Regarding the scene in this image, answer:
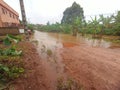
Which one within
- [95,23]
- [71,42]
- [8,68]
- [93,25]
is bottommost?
[71,42]

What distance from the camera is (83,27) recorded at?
939 inches

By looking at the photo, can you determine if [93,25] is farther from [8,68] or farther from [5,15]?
[8,68]

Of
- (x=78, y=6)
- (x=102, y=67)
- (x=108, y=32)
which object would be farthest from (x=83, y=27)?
(x=102, y=67)

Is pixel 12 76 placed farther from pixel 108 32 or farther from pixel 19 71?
pixel 108 32

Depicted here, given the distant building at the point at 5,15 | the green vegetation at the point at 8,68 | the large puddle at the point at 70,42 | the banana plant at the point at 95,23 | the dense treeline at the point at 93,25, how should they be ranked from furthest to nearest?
the banana plant at the point at 95,23 < the dense treeline at the point at 93,25 < the distant building at the point at 5,15 < the large puddle at the point at 70,42 < the green vegetation at the point at 8,68

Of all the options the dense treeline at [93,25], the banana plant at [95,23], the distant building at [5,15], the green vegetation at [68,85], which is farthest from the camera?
the banana plant at [95,23]

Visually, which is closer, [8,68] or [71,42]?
[8,68]

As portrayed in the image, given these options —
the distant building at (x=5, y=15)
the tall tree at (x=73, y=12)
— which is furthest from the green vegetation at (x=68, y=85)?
the tall tree at (x=73, y=12)

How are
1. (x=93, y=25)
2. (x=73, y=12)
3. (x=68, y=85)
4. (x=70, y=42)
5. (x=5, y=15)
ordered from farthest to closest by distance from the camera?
(x=73, y=12), (x=93, y=25), (x=5, y=15), (x=70, y=42), (x=68, y=85)

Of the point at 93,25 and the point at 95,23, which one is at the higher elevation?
the point at 95,23

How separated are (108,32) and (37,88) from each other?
20114mm

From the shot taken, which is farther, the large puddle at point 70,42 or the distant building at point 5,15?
the distant building at point 5,15

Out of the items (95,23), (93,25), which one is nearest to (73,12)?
(93,25)

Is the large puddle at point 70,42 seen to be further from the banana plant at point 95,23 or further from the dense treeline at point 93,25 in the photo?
the dense treeline at point 93,25
